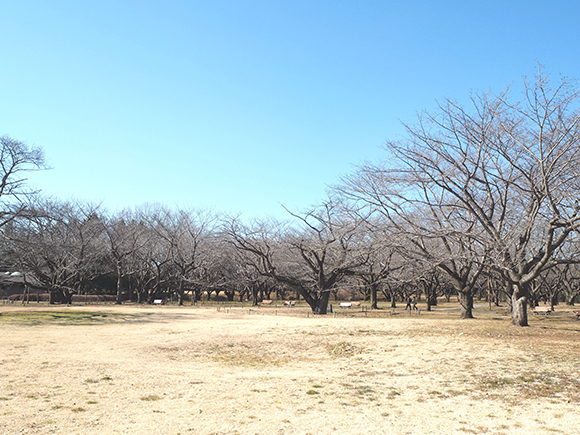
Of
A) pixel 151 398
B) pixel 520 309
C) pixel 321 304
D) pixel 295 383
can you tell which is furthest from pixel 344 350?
pixel 321 304

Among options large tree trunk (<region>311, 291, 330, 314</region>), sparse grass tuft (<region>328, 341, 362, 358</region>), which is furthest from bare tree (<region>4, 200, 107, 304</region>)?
sparse grass tuft (<region>328, 341, 362, 358</region>)

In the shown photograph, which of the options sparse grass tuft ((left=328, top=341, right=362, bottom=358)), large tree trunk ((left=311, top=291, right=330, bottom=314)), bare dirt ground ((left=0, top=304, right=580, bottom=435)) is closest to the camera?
bare dirt ground ((left=0, top=304, right=580, bottom=435))

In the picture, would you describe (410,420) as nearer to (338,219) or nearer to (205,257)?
(338,219)

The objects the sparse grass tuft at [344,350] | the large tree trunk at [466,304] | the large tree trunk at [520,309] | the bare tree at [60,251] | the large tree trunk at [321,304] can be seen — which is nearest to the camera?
the sparse grass tuft at [344,350]

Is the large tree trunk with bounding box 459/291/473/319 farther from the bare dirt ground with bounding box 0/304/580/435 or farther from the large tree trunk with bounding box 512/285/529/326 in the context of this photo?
the bare dirt ground with bounding box 0/304/580/435

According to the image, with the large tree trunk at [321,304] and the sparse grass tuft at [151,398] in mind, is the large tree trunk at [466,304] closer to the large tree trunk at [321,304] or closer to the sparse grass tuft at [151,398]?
the large tree trunk at [321,304]

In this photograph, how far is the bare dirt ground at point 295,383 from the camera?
604 centimetres

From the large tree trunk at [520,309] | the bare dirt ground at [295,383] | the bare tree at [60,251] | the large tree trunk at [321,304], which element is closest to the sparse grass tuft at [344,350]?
the bare dirt ground at [295,383]

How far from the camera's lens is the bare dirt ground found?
19.8 ft

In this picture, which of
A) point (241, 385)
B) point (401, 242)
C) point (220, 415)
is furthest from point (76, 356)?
point (401, 242)

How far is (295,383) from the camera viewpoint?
28.1 feet

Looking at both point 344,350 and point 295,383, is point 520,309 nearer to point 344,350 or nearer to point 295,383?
point 344,350

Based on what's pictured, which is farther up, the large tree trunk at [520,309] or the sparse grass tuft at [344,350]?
the large tree trunk at [520,309]

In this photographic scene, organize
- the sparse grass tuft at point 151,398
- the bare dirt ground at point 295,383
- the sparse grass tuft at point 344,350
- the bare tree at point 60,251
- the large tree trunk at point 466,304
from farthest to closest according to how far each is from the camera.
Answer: the bare tree at point 60,251 → the large tree trunk at point 466,304 → the sparse grass tuft at point 344,350 → the sparse grass tuft at point 151,398 → the bare dirt ground at point 295,383
